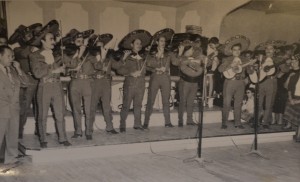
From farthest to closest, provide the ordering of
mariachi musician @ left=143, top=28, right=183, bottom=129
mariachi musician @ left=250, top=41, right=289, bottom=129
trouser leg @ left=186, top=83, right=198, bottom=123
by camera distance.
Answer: mariachi musician @ left=250, top=41, right=289, bottom=129
trouser leg @ left=186, top=83, right=198, bottom=123
mariachi musician @ left=143, top=28, right=183, bottom=129

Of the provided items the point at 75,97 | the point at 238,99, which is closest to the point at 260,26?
the point at 238,99

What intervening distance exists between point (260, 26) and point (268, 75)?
Answer: 239 centimetres

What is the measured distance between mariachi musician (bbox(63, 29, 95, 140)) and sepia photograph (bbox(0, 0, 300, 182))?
0.06 ft

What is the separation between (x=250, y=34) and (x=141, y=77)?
4.28 metres

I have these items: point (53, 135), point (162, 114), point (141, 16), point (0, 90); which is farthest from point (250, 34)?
point (0, 90)

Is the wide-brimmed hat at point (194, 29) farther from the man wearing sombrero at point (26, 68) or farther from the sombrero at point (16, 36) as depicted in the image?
the sombrero at point (16, 36)

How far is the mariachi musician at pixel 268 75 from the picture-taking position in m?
7.73

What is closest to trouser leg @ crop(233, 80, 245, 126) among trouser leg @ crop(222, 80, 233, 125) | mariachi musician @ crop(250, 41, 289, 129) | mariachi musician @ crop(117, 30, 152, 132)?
trouser leg @ crop(222, 80, 233, 125)

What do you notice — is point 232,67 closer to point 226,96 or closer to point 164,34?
point 226,96

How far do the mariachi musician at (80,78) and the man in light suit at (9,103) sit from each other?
3.19ft

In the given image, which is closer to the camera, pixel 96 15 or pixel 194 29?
pixel 96 15

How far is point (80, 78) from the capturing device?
620 cm

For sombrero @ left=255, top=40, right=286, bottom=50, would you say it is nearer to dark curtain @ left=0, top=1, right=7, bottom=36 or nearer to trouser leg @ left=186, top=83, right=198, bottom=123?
trouser leg @ left=186, top=83, right=198, bottom=123

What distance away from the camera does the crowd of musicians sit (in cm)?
573
